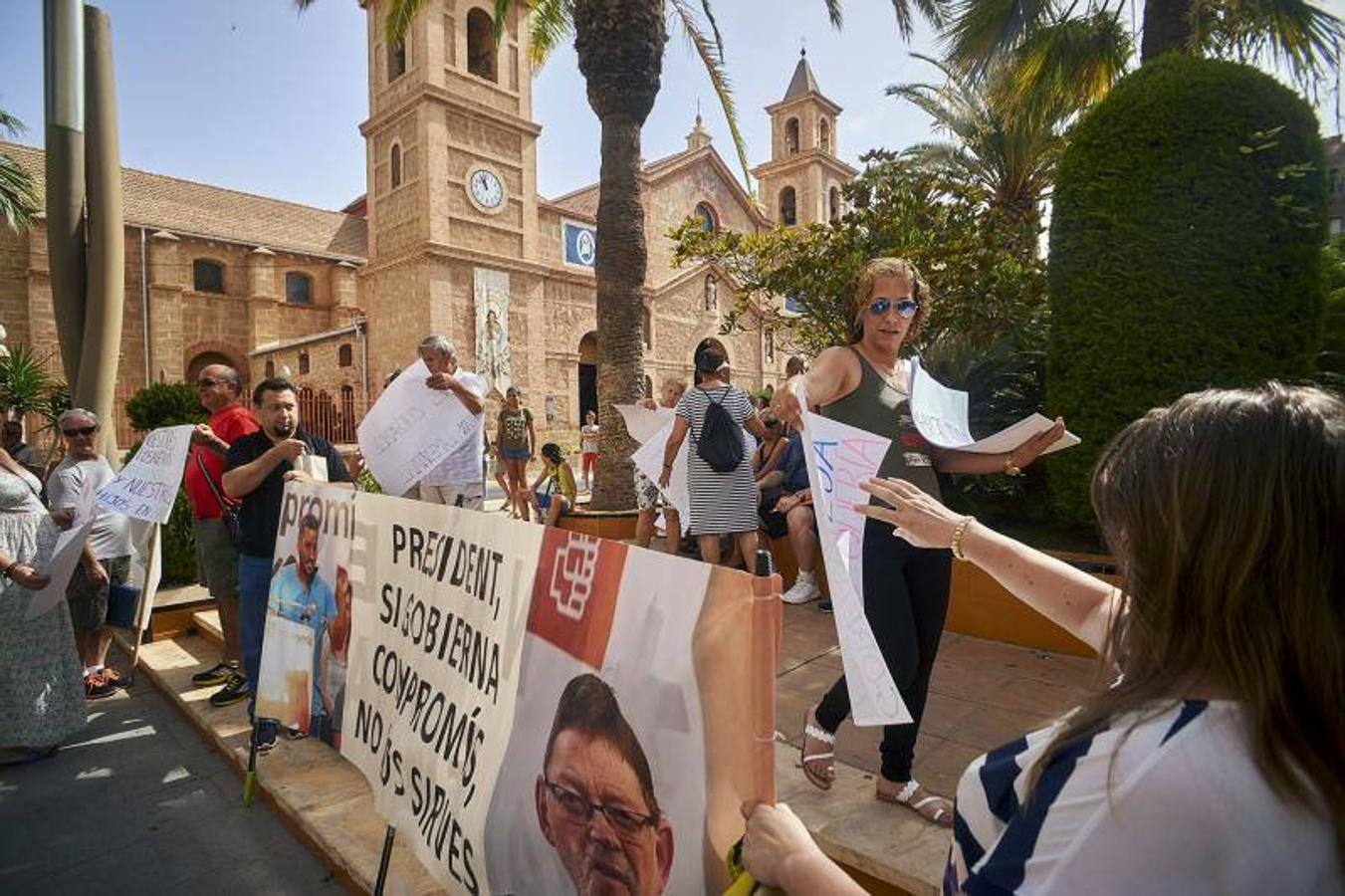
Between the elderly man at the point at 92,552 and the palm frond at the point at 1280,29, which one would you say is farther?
the palm frond at the point at 1280,29

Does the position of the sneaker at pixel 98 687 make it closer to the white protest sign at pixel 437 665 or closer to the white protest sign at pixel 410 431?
the white protest sign at pixel 410 431

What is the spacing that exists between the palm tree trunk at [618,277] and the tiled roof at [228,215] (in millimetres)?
23386

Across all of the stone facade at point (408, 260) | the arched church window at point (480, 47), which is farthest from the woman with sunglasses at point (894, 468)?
the arched church window at point (480, 47)

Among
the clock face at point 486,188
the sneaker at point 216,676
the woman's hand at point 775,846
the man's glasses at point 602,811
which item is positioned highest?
the clock face at point 486,188

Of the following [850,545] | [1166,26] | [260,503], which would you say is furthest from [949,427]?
[1166,26]

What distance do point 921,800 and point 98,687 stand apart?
16.3 feet

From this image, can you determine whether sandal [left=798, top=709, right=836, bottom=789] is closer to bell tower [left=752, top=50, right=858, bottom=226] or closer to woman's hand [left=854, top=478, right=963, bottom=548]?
woman's hand [left=854, top=478, right=963, bottom=548]

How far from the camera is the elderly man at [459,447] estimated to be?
4461mm

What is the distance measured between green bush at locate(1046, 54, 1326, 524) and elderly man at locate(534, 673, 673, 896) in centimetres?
455

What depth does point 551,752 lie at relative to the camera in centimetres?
176

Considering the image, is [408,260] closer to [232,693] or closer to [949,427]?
[232,693]

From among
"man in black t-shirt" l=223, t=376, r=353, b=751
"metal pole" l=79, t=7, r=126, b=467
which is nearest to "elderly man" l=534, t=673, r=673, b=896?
"man in black t-shirt" l=223, t=376, r=353, b=751

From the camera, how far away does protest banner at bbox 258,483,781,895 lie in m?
1.39

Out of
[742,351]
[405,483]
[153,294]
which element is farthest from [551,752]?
[742,351]
